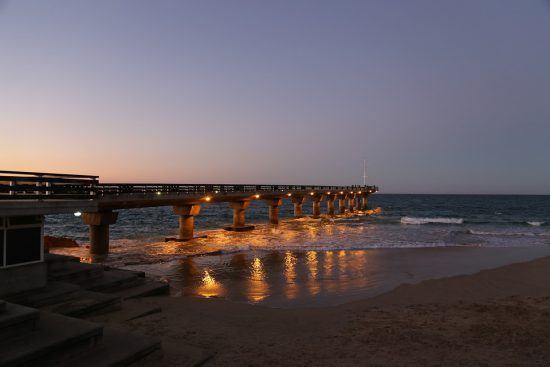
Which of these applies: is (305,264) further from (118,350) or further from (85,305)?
(118,350)

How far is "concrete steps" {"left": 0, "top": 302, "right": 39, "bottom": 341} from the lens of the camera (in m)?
6.21

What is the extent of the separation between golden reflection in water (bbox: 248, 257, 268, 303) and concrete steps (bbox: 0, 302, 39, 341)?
23.4 feet

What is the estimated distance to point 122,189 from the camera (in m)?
24.4

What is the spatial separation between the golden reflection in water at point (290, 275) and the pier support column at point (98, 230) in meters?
11.8

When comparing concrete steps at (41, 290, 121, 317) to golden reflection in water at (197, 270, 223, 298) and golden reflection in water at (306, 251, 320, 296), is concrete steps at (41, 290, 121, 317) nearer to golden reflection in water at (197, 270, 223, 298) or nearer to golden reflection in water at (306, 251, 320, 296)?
golden reflection in water at (197, 270, 223, 298)

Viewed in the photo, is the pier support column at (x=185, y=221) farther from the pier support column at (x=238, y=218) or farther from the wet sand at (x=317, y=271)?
the wet sand at (x=317, y=271)

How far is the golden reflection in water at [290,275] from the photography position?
44.4 ft

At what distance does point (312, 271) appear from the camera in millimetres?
17766

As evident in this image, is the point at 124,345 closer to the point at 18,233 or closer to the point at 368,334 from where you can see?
the point at 18,233

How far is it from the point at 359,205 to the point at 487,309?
279ft

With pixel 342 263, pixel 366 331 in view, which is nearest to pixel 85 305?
pixel 366 331

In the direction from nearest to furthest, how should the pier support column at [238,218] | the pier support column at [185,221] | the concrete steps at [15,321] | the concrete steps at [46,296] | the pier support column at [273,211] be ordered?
the concrete steps at [15,321], the concrete steps at [46,296], the pier support column at [185,221], the pier support column at [238,218], the pier support column at [273,211]

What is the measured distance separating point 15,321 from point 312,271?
13184mm

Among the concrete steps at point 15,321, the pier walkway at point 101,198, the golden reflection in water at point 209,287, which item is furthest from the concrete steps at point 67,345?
the golden reflection in water at point 209,287
